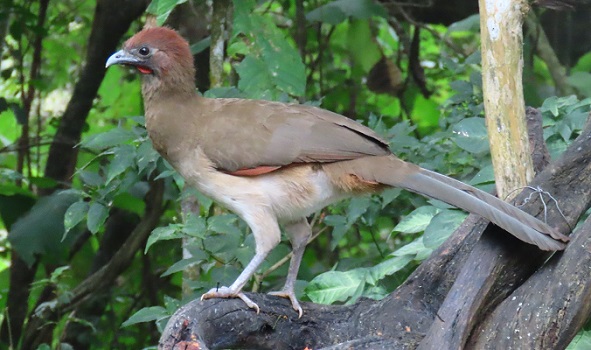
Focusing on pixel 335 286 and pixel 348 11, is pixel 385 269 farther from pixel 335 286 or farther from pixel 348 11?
pixel 348 11

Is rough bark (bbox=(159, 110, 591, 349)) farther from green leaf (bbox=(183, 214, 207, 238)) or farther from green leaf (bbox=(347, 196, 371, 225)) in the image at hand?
green leaf (bbox=(347, 196, 371, 225))

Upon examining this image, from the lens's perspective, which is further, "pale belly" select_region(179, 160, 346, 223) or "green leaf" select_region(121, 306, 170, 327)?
"green leaf" select_region(121, 306, 170, 327)

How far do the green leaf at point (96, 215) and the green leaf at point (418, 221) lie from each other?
4.48 ft

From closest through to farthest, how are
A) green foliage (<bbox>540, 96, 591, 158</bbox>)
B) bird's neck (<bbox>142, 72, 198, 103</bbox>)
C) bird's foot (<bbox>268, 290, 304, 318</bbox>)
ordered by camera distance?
bird's foot (<bbox>268, 290, 304, 318</bbox>)
green foliage (<bbox>540, 96, 591, 158</bbox>)
bird's neck (<bbox>142, 72, 198, 103</bbox>)

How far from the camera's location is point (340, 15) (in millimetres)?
5016

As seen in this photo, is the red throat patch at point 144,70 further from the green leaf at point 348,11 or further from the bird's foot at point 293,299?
the green leaf at point 348,11

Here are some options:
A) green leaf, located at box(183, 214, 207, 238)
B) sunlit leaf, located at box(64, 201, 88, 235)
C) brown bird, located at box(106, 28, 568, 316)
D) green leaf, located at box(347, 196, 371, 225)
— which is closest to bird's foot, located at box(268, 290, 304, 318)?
brown bird, located at box(106, 28, 568, 316)

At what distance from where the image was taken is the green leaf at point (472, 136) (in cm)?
341

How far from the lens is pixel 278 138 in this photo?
3.27m

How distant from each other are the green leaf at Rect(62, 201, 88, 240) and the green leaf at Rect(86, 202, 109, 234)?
0.11 ft

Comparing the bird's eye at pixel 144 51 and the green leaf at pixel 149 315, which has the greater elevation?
the bird's eye at pixel 144 51

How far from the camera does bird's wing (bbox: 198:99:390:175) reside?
3.19 meters

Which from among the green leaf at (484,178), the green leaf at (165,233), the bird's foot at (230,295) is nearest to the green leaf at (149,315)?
the green leaf at (165,233)

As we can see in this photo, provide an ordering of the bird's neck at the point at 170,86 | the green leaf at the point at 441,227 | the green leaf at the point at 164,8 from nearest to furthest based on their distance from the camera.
Answer: the green leaf at the point at 441,227 < the bird's neck at the point at 170,86 < the green leaf at the point at 164,8
